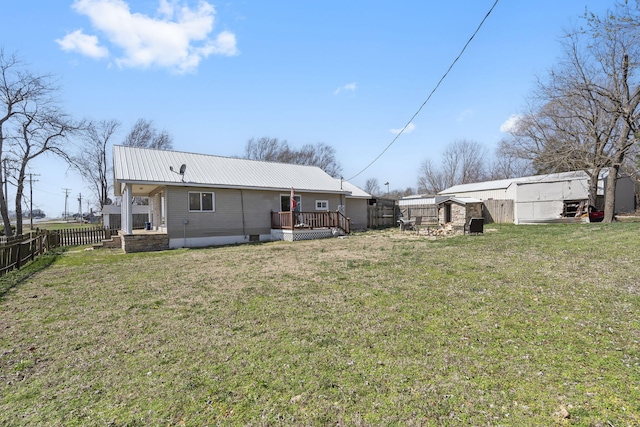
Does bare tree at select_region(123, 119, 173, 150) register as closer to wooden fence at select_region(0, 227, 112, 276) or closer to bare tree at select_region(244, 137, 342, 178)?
bare tree at select_region(244, 137, 342, 178)

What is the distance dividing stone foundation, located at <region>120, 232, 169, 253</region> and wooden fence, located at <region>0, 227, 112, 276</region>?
2.93 m

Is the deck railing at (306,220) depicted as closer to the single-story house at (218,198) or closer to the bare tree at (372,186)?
the single-story house at (218,198)

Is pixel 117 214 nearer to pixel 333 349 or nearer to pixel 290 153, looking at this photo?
pixel 290 153

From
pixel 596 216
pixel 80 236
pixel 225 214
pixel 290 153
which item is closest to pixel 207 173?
pixel 225 214

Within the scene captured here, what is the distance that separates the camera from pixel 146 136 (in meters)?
38.5

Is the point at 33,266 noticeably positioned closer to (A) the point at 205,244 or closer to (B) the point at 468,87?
(A) the point at 205,244

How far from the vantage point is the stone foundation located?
44.2 ft

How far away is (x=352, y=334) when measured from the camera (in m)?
4.07

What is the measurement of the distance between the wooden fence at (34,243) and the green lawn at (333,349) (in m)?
2.29

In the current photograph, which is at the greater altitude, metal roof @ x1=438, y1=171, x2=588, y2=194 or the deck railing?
metal roof @ x1=438, y1=171, x2=588, y2=194

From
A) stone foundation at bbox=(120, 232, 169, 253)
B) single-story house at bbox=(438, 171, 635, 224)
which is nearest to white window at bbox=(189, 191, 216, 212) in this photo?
stone foundation at bbox=(120, 232, 169, 253)

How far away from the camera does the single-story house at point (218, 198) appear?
1452cm

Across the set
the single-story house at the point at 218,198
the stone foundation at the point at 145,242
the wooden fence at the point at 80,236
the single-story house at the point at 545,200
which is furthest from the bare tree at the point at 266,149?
the stone foundation at the point at 145,242

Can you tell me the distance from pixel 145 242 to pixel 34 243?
3569 mm
